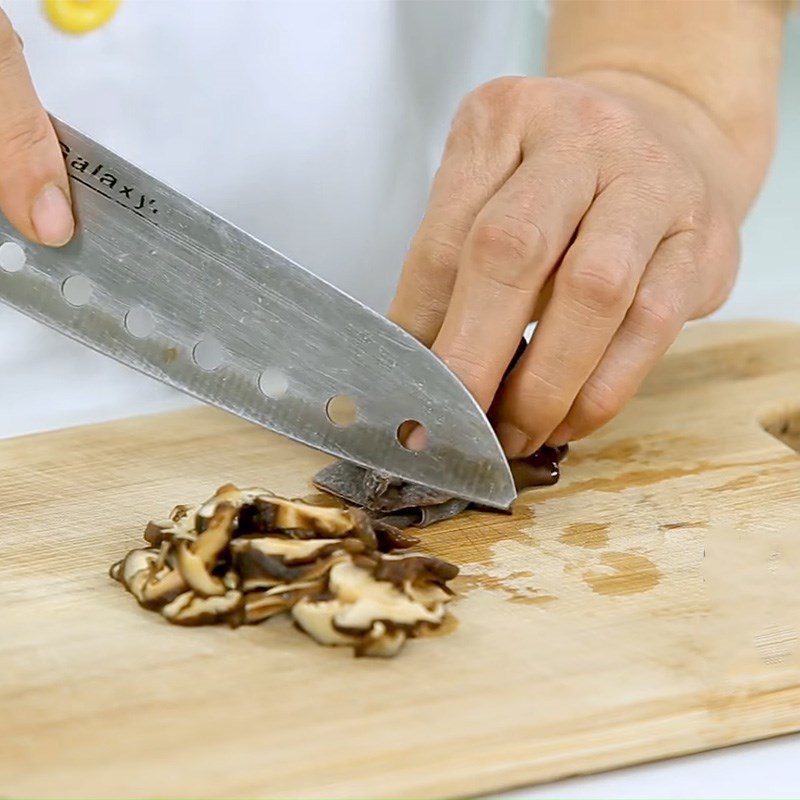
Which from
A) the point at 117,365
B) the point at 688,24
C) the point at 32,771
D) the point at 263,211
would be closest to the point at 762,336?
the point at 688,24

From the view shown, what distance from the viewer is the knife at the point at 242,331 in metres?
1.41

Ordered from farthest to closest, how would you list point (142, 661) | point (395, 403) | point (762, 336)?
1. point (762, 336)
2. point (395, 403)
3. point (142, 661)

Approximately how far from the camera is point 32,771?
1.03 metres

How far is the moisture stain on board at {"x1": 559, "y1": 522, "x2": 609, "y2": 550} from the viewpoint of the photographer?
55.0 inches

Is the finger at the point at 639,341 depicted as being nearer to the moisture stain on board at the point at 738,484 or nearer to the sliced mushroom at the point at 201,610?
the moisture stain on board at the point at 738,484

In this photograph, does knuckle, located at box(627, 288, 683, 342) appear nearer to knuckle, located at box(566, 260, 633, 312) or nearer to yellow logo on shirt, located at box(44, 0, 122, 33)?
knuckle, located at box(566, 260, 633, 312)

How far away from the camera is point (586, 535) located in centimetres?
142

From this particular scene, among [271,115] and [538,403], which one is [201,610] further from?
[271,115]

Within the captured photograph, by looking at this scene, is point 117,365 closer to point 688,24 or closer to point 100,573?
point 100,573

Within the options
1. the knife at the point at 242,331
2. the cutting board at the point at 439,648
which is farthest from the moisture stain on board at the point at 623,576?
the knife at the point at 242,331

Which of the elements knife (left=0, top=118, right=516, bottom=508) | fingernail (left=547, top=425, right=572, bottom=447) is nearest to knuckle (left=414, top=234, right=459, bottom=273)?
knife (left=0, top=118, right=516, bottom=508)

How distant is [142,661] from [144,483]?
390 mm

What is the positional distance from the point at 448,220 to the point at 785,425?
1.97 feet

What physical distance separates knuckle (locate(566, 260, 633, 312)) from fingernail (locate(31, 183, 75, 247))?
54 centimetres
